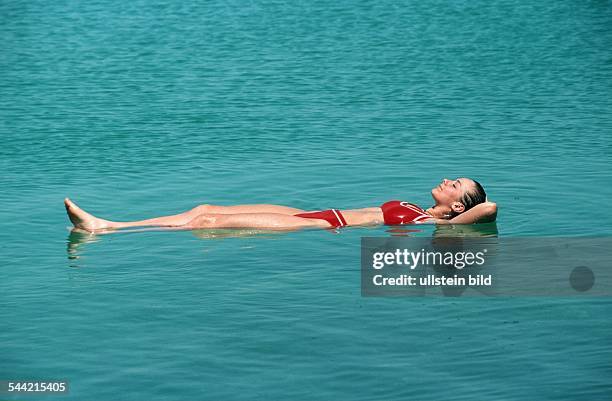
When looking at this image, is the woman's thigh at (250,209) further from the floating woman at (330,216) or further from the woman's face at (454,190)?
the woman's face at (454,190)

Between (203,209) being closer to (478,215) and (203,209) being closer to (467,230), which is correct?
(467,230)

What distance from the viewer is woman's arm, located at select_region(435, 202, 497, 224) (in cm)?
1268

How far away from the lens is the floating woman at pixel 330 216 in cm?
1266

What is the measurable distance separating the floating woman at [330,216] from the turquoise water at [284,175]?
0.58ft

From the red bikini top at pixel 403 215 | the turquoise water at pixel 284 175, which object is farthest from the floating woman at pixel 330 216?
the turquoise water at pixel 284 175

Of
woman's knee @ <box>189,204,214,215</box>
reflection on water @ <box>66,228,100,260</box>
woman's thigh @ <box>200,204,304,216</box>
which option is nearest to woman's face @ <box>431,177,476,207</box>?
woman's thigh @ <box>200,204,304,216</box>

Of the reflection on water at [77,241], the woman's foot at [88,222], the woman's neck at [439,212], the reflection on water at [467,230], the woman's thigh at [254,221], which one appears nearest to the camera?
the reflection on water at [77,241]

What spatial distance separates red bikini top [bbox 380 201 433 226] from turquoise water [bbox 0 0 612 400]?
0.76ft

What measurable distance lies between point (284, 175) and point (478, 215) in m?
3.75

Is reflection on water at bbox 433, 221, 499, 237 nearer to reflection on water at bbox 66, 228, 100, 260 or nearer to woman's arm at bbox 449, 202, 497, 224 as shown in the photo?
woman's arm at bbox 449, 202, 497, 224

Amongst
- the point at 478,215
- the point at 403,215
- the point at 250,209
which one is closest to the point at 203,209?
the point at 250,209

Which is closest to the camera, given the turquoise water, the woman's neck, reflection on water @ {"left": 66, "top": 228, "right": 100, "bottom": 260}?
the turquoise water

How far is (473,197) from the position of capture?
12.8 meters

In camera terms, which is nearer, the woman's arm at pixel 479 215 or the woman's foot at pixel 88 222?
the woman's foot at pixel 88 222
